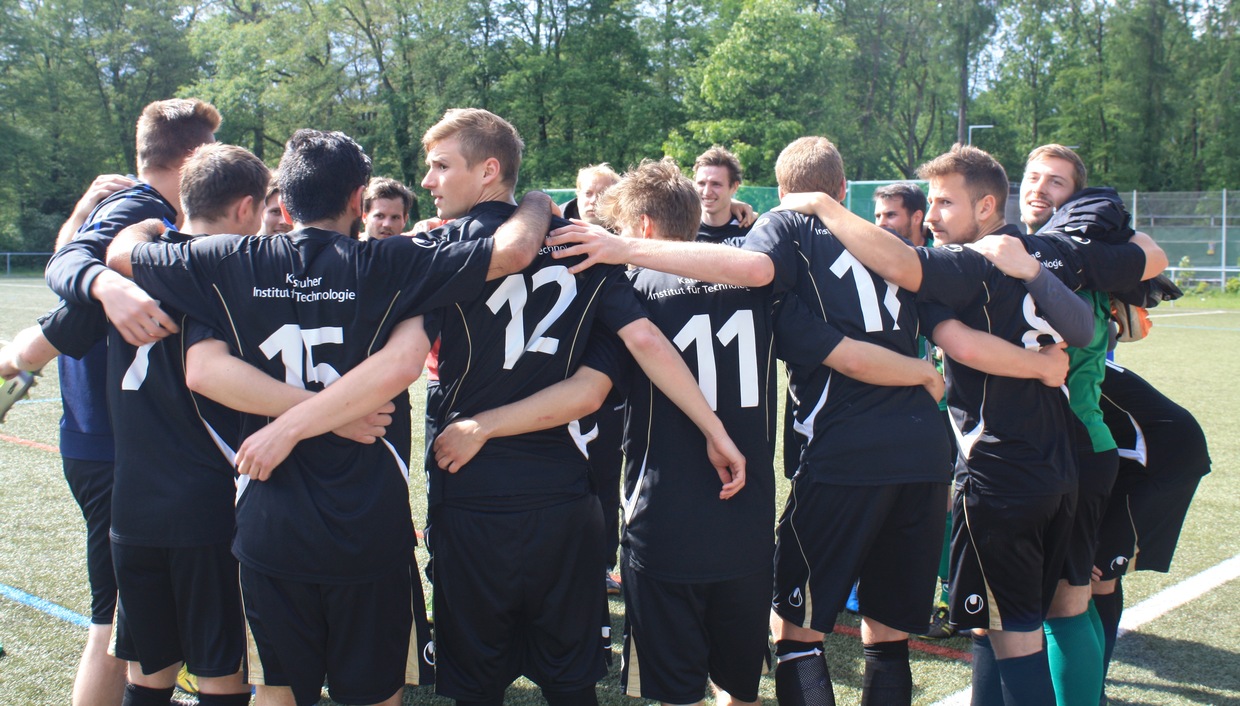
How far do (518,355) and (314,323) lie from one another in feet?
1.98

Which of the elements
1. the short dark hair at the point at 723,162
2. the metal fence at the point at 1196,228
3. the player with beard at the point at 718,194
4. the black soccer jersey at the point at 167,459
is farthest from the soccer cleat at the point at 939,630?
the metal fence at the point at 1196,228

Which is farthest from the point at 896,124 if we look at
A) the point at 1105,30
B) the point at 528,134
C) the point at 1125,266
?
the point at 1125,266

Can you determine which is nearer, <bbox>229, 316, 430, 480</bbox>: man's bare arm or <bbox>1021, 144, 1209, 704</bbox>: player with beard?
<bbox>229, 316, 430, 480</bbox>: man's bare arm

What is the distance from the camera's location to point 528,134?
43375mm

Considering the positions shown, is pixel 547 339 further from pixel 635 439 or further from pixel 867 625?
pixel 867 625

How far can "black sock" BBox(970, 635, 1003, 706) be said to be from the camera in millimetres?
3211

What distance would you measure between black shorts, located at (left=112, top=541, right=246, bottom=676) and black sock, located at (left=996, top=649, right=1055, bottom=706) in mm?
2502

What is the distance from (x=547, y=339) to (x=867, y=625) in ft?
4.86

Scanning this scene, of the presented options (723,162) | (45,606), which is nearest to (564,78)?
(723,162)

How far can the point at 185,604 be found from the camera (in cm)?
281

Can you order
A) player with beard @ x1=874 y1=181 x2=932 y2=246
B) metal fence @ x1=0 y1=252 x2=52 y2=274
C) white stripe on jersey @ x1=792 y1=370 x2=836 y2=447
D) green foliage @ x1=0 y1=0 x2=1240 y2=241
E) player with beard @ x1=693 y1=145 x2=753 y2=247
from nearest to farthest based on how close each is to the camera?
white stripe on jersey @ x1=792 y1=370 x2=836 y2=447 < player with beard @ x1=874 y1=181 x2=932 y2=246 < player with beard @ x1=693 y1=145 x2=753 y2=247 < metal fence @ x1=0 y1=252 x2=52 y2=274 < green foliage @ x1=0 y1=0 x2=1240 y2=241

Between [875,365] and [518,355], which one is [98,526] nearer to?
[518,355]

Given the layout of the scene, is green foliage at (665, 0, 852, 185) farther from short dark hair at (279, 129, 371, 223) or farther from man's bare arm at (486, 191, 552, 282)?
short dark hair at (279, 129, 371, 223)

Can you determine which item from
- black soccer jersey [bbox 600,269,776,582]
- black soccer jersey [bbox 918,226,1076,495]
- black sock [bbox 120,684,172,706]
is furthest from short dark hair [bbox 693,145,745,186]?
black sock [bbox 120,684,172,706]
